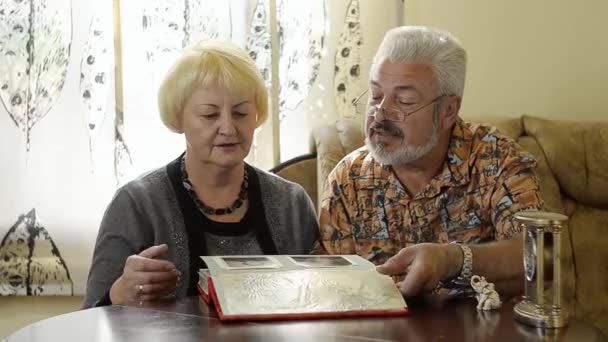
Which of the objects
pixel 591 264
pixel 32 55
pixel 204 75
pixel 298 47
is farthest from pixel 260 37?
pixel 591 264

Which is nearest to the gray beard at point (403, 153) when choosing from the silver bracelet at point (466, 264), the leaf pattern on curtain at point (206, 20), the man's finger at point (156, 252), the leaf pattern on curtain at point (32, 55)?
the silver bracelet at point (466, 264)

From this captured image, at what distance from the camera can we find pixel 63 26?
8.23ft

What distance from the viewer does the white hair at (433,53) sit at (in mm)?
1829

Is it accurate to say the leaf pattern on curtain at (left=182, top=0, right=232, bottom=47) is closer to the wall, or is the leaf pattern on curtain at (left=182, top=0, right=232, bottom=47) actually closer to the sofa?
the sofa

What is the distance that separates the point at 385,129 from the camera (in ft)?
5.96

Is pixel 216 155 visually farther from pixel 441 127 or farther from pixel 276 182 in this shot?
pixel 441 127

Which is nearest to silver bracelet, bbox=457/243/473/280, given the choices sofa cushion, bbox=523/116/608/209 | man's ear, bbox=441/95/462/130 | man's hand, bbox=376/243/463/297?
man's hand, bbox=376/243/463/297

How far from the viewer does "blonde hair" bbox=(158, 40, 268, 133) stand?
5.77 ft

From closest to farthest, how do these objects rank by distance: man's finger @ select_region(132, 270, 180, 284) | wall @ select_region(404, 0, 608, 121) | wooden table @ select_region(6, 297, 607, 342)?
wooden table @ select_region(6, 297, 607, 342) < man's finger @ select_region(132, 270, 180, 284) < wall @ select_region(404, 0, 608, 121)

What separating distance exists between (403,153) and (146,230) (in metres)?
0.61

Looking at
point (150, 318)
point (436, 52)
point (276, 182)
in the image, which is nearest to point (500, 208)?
point (436, 52)

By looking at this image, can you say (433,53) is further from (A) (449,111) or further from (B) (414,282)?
(B) (414,282)

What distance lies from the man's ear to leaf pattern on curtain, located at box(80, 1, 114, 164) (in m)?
1.18

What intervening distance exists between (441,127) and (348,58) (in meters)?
0.82
